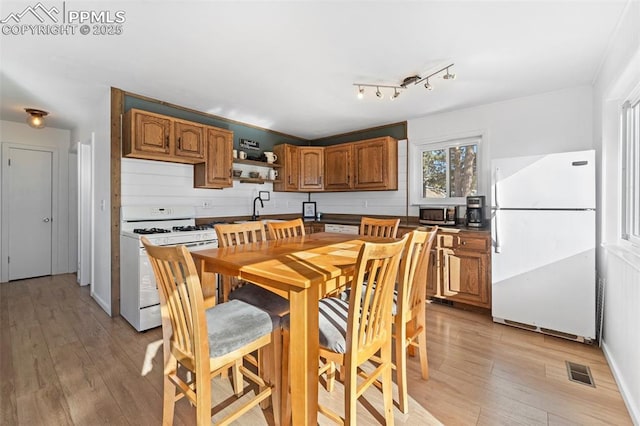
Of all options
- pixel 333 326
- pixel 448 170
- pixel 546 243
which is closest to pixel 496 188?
pixel 546 243

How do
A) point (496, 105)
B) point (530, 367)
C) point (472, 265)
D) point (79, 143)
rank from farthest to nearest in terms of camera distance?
point (79, 143) → point (496, 105) → point (472, 265) → point (530, 367)

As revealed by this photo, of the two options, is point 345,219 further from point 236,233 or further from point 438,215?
point 236,233

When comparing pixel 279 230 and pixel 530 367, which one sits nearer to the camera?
pixel 530 367

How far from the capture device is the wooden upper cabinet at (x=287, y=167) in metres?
4.65

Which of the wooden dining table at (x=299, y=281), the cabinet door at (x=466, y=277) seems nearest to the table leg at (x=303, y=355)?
the wooden dining table at (x=299, y=281)

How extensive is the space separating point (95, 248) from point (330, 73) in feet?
11.8

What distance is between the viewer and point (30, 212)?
4.46 meters

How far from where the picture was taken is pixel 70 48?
2.23m

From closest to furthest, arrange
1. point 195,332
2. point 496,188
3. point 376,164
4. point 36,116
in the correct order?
point 195,332, point 496,188, point 36,116, point 376,164

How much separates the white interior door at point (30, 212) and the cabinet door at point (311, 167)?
408cm

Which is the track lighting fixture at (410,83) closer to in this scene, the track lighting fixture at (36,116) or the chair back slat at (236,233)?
the chair back slat at (236,233)

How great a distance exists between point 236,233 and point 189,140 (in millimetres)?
1631

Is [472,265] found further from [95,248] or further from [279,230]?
[95,248]

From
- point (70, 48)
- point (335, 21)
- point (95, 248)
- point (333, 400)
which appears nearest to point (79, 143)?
point (95, 248)
